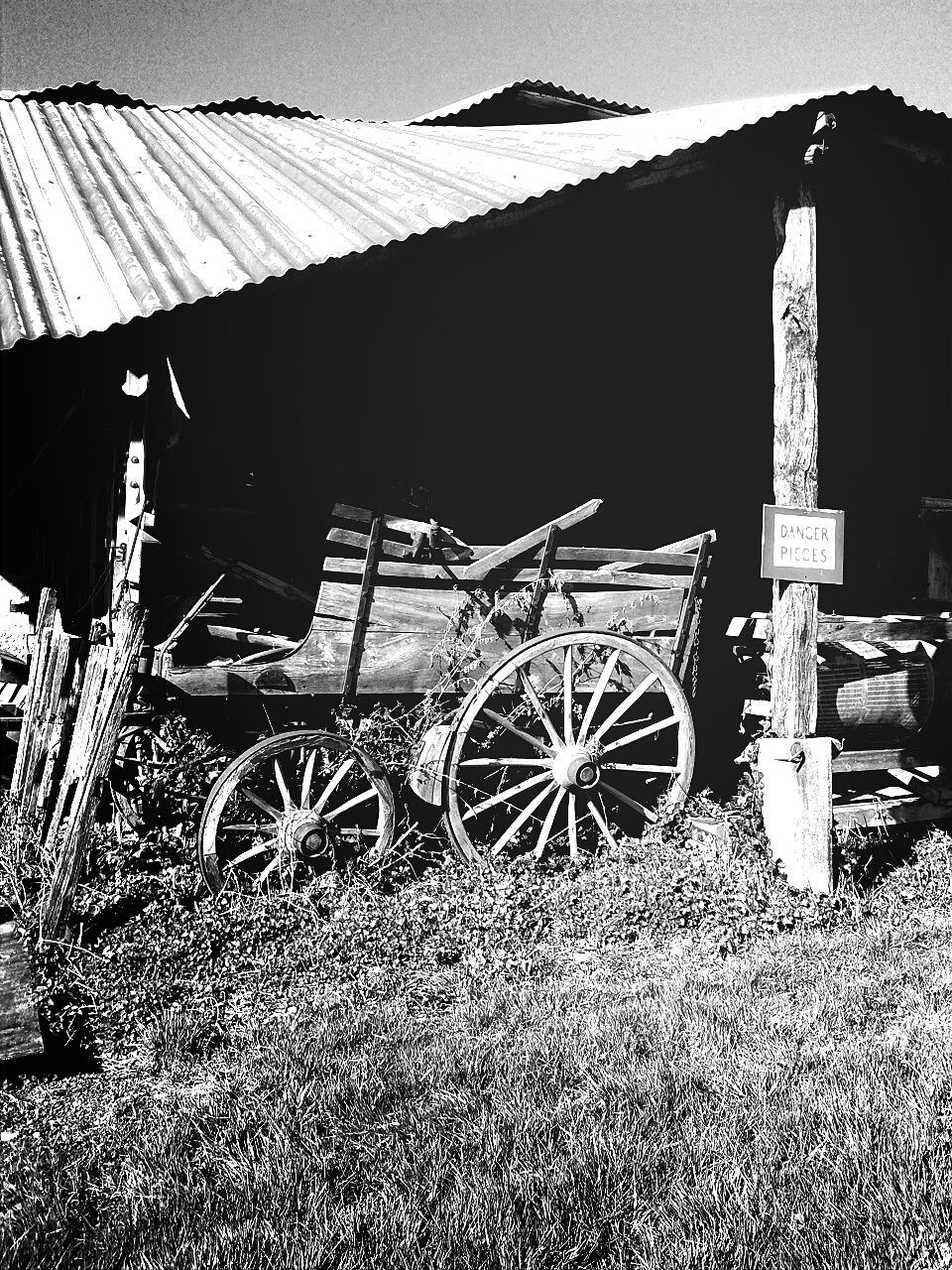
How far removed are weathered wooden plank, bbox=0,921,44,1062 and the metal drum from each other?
456 cm

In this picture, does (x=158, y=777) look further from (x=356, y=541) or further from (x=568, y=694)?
(x=568, y=694)

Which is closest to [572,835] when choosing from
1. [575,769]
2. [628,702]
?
[575,769]

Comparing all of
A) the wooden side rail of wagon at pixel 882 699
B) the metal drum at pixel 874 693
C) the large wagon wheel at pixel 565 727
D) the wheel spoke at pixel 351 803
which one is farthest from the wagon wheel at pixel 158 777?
the metal drum at pixel 874 693

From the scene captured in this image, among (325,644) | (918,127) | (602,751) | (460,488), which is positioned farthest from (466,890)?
(918,127)

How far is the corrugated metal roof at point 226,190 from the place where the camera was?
18.7 ft

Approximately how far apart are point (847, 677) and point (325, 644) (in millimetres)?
3273

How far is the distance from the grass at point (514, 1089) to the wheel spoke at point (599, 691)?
33.6 inches

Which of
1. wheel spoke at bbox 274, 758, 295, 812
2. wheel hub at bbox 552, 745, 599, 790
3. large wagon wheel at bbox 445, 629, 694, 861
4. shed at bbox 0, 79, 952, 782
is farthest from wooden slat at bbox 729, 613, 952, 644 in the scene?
wheel spoke at bbox 274, 758, 295, 812

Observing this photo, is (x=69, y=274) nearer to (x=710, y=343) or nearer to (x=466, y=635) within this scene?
(x=466, y=635)

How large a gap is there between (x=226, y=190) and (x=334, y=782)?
414 centimetres

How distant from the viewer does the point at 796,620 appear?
5.99 m

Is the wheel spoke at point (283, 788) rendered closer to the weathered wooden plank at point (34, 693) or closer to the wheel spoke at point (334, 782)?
the wheel spoke at point (334, 782)

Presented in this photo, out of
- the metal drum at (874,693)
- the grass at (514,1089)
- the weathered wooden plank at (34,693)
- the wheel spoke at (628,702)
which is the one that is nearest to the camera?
the grass at (514,1089)

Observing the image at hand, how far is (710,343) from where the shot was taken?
9.21m
